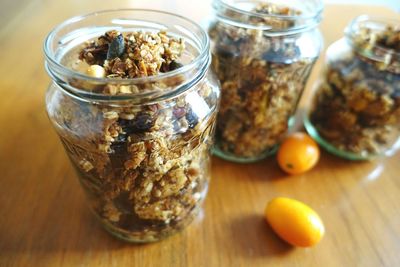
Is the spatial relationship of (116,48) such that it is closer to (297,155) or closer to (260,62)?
(260,62)

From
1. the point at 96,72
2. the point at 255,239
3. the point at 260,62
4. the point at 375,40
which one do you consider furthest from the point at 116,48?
the point at 375,40

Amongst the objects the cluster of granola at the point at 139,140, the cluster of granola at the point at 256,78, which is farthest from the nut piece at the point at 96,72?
the cluster of granola at the point at 256,78

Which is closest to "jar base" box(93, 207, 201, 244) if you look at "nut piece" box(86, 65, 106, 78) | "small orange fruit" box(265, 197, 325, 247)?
"small orange fruit" box(265, 197, 325, 247)

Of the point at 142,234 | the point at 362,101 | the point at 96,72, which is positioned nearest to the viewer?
the point at 96,72

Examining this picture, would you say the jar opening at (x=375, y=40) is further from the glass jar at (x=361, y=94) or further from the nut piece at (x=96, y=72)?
the nut piece at (x=96, y=72)

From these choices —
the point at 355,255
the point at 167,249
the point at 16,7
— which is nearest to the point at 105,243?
the point at 167,249

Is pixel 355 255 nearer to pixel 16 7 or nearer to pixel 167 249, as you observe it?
pixel 167 249

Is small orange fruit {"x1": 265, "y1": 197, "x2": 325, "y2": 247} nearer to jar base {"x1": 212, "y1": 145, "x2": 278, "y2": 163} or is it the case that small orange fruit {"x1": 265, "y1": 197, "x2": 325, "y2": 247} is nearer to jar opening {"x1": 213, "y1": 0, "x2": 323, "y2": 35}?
jar base {"x1": 212, "y1": 145, "x2": 278, "y2": 163}
